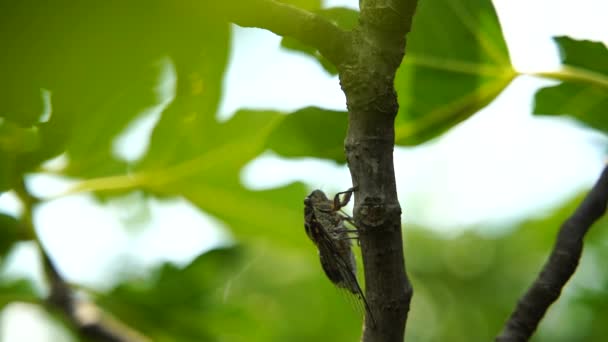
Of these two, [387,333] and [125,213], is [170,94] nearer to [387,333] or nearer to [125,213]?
[387,333]

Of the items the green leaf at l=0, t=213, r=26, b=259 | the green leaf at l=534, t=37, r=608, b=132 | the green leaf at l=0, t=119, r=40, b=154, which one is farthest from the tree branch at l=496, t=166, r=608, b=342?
the green leaf at l=0, t=213, r=26, b=259

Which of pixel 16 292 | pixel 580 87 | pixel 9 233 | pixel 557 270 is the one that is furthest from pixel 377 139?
pixel 16 292

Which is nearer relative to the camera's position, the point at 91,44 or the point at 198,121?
the point at 91,44

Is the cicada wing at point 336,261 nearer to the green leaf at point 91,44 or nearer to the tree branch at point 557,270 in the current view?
the tree branch at point 557,270

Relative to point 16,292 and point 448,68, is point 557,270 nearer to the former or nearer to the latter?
point 448,68

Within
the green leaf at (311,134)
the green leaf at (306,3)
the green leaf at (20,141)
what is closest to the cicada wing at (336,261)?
the green leaf at (311,134)

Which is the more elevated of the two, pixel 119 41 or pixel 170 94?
pixel 170 94

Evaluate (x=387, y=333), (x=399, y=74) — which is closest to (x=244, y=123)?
(x=399, y=74)
